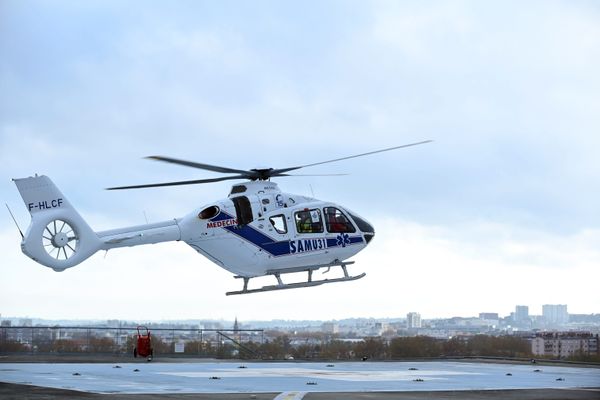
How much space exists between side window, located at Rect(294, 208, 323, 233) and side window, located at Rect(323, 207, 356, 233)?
0.42m

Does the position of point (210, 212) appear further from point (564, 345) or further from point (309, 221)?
point (564, 345)

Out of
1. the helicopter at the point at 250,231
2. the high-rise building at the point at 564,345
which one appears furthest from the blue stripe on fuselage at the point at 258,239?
the high-rise building at the point at 564,345

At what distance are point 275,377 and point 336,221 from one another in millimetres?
9548

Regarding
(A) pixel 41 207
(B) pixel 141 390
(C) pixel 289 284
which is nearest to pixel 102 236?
(A) pixel 41 207

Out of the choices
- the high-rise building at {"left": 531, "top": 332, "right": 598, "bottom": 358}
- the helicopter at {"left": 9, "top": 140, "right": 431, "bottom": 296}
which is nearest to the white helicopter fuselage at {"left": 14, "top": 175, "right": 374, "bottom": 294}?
the helicopter at {"left": 9, "top": 140, "right": 431, "bottom": 296}

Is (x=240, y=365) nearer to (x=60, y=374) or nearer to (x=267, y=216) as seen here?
(x=267, y=216)

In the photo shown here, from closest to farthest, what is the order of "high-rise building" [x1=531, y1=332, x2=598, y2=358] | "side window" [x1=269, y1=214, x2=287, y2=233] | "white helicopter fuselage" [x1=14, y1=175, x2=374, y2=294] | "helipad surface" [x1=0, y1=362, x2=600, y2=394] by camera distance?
"helipad surface" [x1=0, y1=362, x2=600, y2=394], "white helicopter fuselage" [x1=14, y1=175, x2=374, y2=294], "side window" [x1=269, y1=214, x2=287, y2=233], "high-rise building" [x1=531, y1=332, x2=598, y2=358]

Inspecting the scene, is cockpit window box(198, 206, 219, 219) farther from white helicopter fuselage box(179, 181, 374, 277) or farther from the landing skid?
the landing skid

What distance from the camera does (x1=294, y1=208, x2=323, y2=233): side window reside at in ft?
126

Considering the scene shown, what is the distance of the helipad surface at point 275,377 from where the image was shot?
87.8 feet

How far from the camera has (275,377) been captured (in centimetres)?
3195

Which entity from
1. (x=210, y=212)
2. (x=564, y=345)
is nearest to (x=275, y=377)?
(x=210, y=212)

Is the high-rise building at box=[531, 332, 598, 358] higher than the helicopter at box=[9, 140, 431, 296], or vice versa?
the helicopter at box=[9, 140, 431, 296]

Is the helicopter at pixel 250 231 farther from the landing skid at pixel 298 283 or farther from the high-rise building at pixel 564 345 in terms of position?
the high-rise building at pixel 564 345
